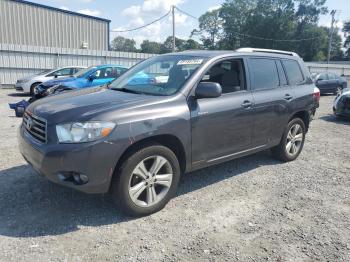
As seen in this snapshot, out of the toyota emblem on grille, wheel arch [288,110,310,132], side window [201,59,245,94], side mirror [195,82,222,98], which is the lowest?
wheel arch [288,110,310,132]

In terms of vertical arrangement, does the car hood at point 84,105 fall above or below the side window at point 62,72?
below

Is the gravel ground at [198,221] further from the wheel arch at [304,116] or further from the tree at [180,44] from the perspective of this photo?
the tree at [180,44]

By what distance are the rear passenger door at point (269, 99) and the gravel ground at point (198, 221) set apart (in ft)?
2.17

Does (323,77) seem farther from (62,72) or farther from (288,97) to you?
(288,97)

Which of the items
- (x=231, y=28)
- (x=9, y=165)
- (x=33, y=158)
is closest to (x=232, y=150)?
(x=33, y=158)

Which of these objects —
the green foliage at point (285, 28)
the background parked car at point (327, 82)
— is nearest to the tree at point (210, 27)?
the green foliage at point (285, 28)

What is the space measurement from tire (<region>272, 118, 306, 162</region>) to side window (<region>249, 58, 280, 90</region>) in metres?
0.83

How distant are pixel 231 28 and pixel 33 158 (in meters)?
77.7

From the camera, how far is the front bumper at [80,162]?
309 centimetres

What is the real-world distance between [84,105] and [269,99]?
2.72 m

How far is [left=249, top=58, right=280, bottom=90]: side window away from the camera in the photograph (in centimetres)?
470

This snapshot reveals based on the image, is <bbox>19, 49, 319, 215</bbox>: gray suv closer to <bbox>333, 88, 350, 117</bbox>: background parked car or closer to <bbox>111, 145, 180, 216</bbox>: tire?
<bbox>111, 145, 180, 216</bbox>: tire

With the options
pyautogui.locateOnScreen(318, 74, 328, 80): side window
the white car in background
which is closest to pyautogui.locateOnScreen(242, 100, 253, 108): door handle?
the white car in background

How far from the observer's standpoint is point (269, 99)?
15.8 feet
